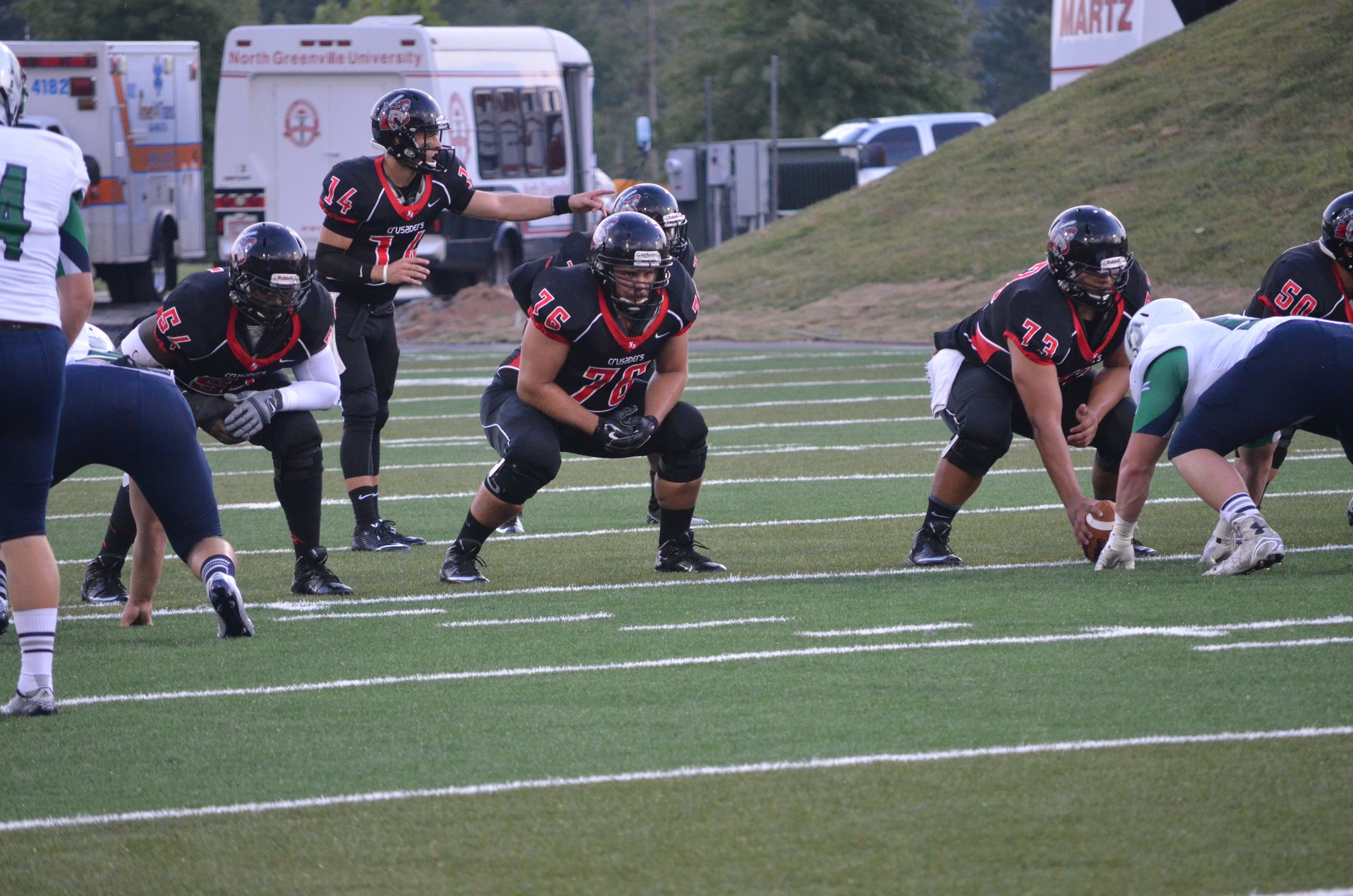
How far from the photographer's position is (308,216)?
2094 cm

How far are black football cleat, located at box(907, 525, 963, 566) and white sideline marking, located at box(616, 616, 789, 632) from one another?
1.25 m

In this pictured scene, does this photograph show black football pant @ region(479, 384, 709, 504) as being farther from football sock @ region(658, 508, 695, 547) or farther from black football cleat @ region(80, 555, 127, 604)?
black football cleat @ region(80, 555, 127, 604)

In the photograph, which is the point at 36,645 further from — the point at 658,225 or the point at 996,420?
the point at 996,420

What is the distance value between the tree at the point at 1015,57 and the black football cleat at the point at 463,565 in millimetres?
62104

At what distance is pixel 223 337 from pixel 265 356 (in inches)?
7.0

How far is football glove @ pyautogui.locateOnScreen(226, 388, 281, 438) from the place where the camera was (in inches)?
256

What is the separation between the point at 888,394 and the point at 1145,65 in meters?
11.5

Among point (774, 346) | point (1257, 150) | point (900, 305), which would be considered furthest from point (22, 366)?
point (1257, 150)

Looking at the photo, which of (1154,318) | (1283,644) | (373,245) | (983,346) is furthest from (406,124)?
(1283,644)

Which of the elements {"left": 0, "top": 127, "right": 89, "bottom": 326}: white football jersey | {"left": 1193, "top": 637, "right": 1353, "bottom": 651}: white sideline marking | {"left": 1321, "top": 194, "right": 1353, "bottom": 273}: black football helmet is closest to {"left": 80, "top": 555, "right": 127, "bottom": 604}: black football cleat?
{"left": 0, "top": 127, "right": 89, "bottom": 326}: white football jersey

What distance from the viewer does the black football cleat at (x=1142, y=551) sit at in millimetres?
7199

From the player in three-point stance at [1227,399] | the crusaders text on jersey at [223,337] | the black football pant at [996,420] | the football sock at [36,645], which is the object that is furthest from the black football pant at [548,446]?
the football sock at [36,645]

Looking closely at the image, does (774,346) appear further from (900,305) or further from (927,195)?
(927,195)

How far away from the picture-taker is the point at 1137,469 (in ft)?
21.3
